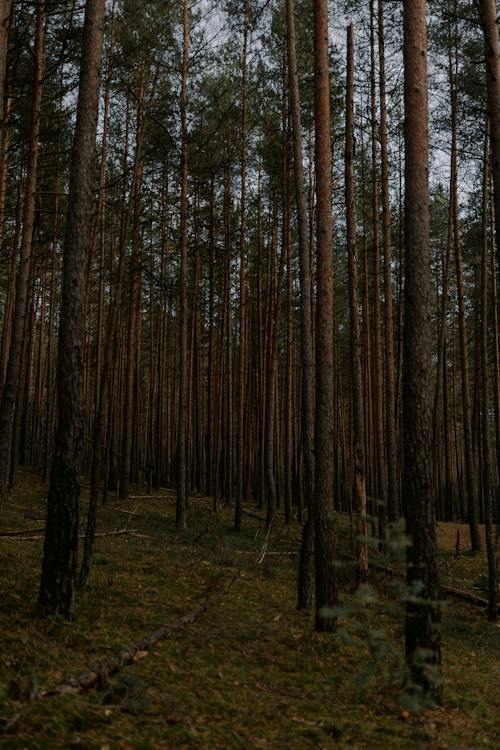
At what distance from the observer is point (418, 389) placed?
517cm

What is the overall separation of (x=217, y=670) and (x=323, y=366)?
11.6 feet

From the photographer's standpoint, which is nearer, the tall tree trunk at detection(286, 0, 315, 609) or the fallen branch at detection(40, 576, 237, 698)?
the fallen branch at detection(40, 576, 237, 698)

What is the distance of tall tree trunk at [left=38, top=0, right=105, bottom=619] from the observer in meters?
5.40

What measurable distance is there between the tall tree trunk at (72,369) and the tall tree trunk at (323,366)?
2.80m

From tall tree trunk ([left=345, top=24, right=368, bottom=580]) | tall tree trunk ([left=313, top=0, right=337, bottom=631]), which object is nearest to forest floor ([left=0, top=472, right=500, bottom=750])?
tall tree trunk ([left=313, top=0, right=337, bottom=631])

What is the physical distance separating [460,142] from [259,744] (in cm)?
1457

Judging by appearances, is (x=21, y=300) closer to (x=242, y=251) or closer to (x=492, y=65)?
(x=242, y=251)

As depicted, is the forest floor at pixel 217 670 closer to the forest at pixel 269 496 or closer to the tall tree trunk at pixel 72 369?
the forest at pixel 269 496

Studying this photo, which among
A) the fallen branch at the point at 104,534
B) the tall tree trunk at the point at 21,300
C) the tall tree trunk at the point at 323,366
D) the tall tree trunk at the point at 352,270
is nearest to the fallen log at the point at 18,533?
the fallen branch at the point at 104,534

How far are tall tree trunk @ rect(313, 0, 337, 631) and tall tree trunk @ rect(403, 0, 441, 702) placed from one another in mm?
1600

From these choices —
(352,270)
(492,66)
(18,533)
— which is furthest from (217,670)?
(492,66)

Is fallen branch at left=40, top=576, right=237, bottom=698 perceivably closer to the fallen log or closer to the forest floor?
the forest floor

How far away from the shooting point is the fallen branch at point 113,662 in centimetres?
377

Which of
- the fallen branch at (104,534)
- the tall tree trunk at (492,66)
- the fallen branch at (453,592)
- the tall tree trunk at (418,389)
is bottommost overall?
the fallen branch at (453,592)
